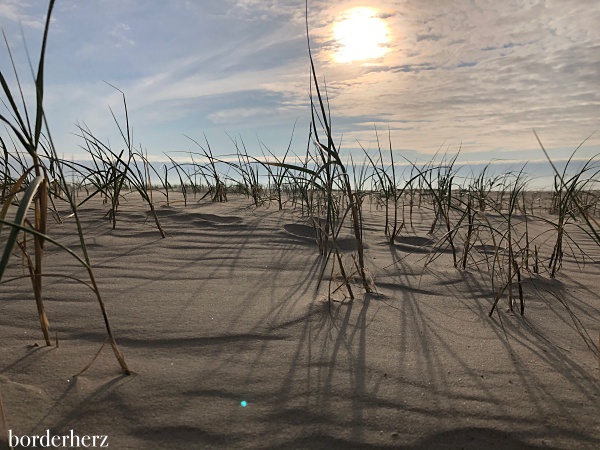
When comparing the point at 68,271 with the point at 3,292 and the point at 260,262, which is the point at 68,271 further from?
the point at 260,262

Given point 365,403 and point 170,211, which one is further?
point 170,211

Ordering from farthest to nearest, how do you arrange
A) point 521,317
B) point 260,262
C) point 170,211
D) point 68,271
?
point 170,211
point 260,262
point 68,271
point 521,317

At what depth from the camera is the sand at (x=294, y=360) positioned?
37.5 inches

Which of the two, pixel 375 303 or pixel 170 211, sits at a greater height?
pixel 170 211

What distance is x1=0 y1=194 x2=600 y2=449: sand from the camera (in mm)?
953

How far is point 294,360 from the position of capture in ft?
3.95

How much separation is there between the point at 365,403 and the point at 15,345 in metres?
0.89

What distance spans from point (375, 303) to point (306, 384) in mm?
579

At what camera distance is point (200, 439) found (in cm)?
92

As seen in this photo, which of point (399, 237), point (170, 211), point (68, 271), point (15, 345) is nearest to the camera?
point (15, 345)

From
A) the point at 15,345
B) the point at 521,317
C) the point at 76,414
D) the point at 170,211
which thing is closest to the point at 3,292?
the point at 15,345

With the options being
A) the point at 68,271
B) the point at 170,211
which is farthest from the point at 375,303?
the point at 170,211

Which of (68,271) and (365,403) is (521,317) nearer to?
(365,403)

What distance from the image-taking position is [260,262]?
80.5 inches
